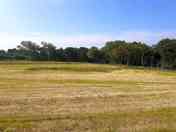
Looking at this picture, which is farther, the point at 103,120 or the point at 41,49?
the point at 41,49

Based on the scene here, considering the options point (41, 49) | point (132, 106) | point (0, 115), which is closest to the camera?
point (0, 115)

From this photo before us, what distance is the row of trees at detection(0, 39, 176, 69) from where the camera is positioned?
107 metres

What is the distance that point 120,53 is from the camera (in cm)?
10988

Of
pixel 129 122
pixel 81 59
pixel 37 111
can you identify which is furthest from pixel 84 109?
pixel 81 59

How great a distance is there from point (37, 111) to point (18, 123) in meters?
2.91

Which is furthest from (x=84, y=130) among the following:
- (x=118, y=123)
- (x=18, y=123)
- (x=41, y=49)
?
(x=41, y=49)

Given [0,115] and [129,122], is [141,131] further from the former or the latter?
[0,115]

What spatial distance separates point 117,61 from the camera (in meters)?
120

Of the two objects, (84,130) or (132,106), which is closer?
(84,130)

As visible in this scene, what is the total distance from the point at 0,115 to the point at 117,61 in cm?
10817

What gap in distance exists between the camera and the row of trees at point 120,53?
350 feet

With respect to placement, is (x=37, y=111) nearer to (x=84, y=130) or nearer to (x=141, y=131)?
(x=84, y=130)

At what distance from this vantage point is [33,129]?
10414mm

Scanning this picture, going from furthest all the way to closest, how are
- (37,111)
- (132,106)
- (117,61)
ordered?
1. (117,61)
2. (132,106)
3. (37,111)
